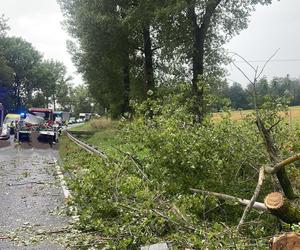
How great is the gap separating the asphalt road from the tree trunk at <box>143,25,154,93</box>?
15451 millimetres

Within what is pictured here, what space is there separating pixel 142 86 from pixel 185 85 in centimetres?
2324

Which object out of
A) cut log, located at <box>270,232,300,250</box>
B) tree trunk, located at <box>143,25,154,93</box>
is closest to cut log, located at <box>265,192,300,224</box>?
cut log, located at <box>270,232,300,250</box>

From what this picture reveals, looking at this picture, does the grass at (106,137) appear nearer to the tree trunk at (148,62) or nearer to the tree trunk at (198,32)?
the tree trunk at (148,62)

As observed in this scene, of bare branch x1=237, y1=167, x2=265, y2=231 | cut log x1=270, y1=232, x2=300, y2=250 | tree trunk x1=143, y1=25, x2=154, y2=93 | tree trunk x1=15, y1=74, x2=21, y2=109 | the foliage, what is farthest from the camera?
tree trunk x1=15, y1=74, x2=21, y2=109

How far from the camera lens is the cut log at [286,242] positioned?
4.63 m

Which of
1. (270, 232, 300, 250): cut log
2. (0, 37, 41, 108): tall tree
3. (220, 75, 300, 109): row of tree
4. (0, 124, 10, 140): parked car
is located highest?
(0, 37, 41, 108): tall tree

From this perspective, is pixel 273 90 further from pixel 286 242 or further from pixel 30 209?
pixel 30 209

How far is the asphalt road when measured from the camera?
6949 mm

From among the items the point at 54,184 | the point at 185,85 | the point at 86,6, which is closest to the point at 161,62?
the point at 86,6

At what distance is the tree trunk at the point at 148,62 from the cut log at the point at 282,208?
25.1 m

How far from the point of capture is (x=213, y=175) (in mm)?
7355

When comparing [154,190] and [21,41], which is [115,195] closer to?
[154,190]

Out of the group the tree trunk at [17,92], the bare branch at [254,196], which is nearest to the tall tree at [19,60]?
the tree trunk at [17,92]

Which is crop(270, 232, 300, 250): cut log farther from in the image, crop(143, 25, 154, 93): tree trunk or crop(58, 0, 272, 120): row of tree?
crop(143, 25, 154, 93): tree trunk
